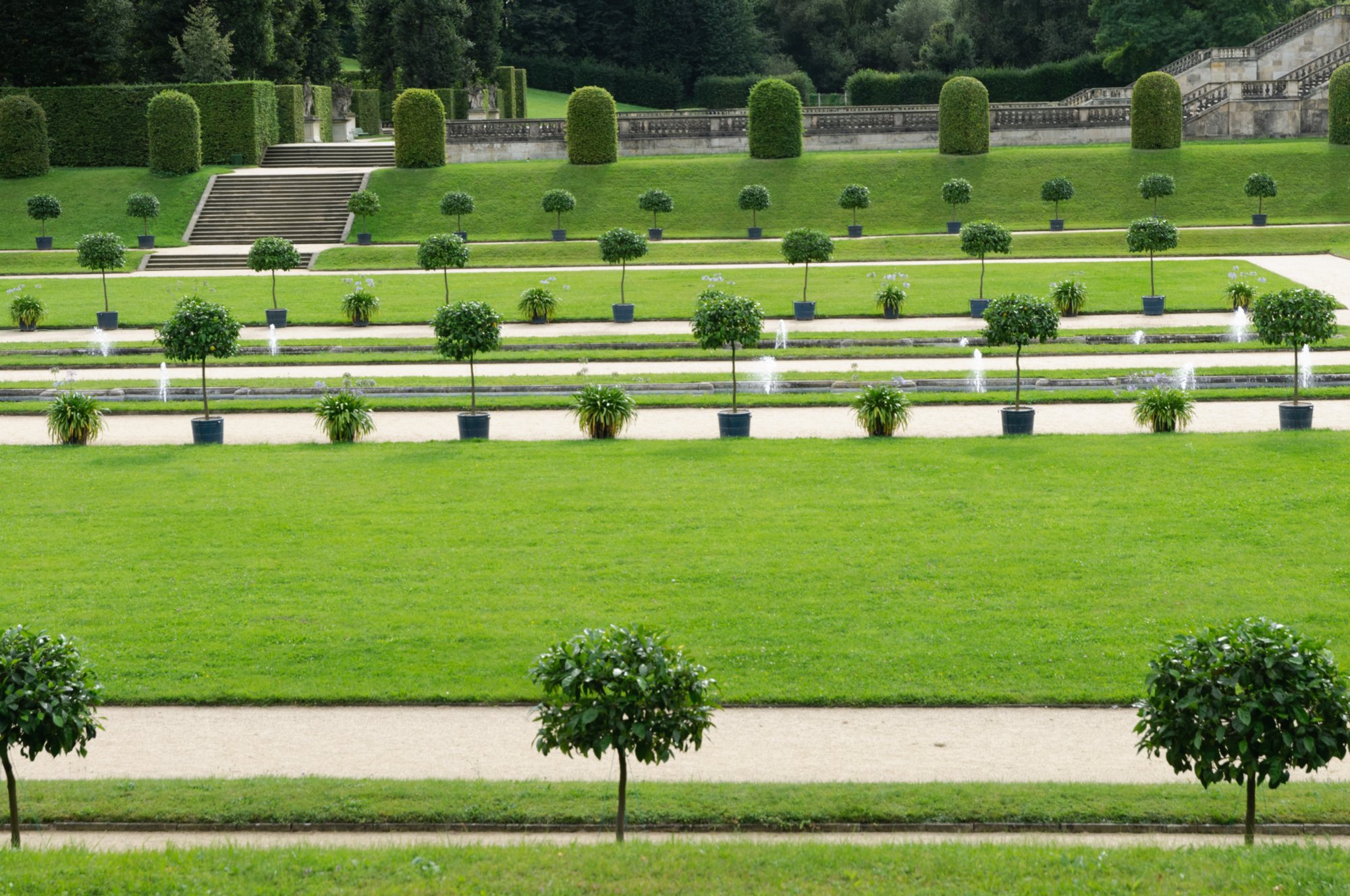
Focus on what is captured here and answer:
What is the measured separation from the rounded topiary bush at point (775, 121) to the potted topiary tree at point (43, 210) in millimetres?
27117

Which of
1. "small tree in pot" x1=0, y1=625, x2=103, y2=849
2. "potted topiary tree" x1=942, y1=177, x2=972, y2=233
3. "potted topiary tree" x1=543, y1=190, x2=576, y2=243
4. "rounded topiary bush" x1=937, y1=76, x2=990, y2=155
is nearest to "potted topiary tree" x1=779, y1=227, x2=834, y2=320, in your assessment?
"potted topiary tree" x1=942, y1=177, x2=972, y2=233

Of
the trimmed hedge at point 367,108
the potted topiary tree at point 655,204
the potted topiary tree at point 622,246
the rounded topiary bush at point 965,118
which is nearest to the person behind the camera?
the potted topiary tree at point 622,246

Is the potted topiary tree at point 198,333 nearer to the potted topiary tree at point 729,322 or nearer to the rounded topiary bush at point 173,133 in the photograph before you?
the potted topiary tree at point 729,322

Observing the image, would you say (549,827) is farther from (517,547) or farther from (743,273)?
(743,273)

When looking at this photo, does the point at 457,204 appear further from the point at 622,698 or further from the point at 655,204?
the point at 622,698

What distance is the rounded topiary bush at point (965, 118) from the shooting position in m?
55.4

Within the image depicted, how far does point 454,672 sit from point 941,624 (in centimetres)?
482

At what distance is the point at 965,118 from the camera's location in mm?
55500

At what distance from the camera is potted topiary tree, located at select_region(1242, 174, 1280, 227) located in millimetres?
47469

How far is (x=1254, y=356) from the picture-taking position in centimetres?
2944

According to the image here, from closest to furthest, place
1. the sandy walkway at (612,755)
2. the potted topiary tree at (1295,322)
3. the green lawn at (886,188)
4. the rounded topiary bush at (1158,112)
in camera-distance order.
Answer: the sandy walkway at (612,755) < the potted topiary tree at (1295,322) < the green lawn at (886,188) < the rounded topiary bush at (1158,112)

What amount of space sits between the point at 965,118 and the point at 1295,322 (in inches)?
1375

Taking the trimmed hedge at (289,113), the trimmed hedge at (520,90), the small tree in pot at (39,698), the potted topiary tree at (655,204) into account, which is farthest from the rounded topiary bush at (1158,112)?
the small tree in pot at (39,698)

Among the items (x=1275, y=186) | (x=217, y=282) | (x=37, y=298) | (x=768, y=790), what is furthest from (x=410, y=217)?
(x=768, y=790)
